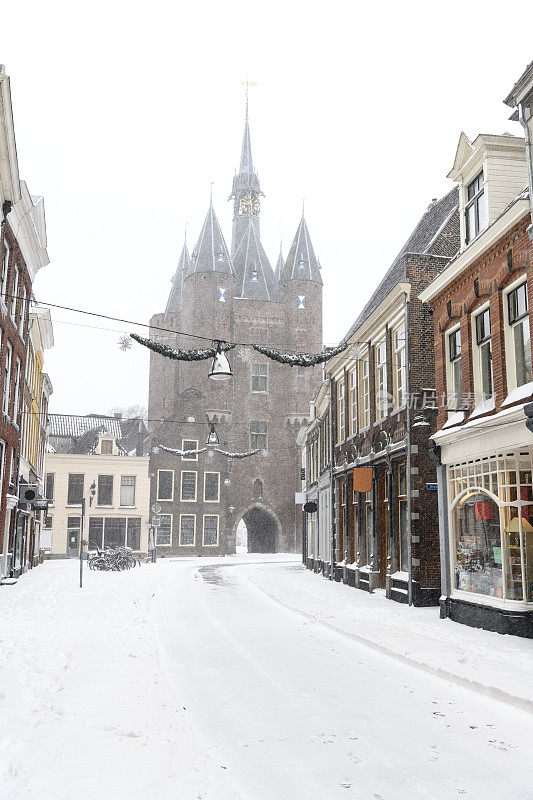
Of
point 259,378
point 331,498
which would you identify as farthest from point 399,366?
point 259,378

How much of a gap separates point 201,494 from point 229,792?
5378 cm

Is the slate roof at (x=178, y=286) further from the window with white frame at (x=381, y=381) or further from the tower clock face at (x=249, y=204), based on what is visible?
the window with white frame at (x=381, y=381)

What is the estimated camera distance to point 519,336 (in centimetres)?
1295

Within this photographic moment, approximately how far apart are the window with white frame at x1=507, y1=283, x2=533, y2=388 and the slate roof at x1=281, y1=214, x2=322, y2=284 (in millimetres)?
56113

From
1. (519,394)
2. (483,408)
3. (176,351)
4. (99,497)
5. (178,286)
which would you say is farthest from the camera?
(178,286)

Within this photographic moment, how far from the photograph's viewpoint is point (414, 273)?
18.8 meters

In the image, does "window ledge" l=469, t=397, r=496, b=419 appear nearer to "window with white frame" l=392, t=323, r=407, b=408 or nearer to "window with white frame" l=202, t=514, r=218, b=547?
"window with white frame" l=392, t=323, r=407, b=408

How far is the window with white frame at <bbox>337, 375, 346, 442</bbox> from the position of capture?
86.5 ft

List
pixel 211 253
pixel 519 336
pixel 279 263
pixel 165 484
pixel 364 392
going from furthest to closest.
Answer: pixel 279 263 → pixel 211 253 → pixel 165 484 → pixel 364 392 → pixel 519 336

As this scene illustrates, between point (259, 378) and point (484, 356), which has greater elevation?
point (259, 378)

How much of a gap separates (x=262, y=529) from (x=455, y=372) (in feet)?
173

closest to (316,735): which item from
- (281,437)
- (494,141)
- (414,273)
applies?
(494,141)

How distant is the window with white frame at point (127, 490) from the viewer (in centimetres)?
5022

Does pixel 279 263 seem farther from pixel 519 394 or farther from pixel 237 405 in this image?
pixel 519 394
